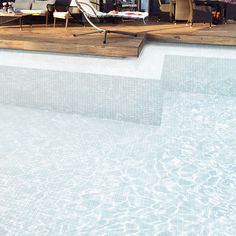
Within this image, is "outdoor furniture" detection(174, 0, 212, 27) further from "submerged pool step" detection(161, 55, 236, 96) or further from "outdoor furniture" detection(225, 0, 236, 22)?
"submerged pool step" detection(161, 55, 236, 96)

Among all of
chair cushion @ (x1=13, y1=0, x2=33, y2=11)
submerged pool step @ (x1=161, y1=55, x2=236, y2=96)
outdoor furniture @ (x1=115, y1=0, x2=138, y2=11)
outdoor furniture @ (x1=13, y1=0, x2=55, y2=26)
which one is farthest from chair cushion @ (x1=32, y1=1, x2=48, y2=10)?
submerged pool step @ (x1=161, y1=55, x2=236, y2=96)

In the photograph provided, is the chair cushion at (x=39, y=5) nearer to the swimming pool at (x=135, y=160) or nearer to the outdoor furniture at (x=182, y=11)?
the outdoor furniture at (x=182, y=11)

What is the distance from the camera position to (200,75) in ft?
17.0

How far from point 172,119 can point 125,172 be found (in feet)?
4.63

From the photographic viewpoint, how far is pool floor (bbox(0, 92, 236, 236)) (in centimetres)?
249

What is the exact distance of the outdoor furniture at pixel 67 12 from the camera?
7.24 metres

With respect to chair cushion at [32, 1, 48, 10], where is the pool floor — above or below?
below

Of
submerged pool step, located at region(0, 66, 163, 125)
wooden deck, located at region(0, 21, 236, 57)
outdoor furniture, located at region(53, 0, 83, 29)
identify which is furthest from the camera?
outdoor furniture, located at region(53, 0, 83, 29)

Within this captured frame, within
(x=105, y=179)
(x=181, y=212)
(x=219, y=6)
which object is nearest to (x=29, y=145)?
(x=105, y=179)

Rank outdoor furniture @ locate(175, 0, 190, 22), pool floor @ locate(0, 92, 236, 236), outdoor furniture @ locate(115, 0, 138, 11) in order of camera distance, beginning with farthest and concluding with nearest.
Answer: outdoor furniture @ locate(115, 0, 138, 11) → outdoor furniture @ locate(175, 0, 190, 22) → pool floor @ locate(0, 92, 236, 236)

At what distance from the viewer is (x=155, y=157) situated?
137 inches

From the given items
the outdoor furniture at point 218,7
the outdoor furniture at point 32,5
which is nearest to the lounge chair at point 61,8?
the outdoor furniture at point 32,5

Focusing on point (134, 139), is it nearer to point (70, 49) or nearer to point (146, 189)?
point (146, 189)

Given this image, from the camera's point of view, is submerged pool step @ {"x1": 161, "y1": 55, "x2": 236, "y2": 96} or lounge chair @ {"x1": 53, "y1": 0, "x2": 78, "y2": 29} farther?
lounge chair @ {"x1": 53, "y1": 0, "x2": 78, "y2": 29}
